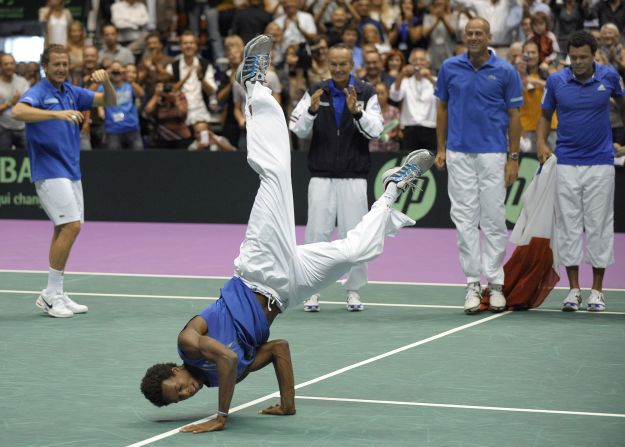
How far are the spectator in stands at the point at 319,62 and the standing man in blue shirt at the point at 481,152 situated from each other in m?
7.66

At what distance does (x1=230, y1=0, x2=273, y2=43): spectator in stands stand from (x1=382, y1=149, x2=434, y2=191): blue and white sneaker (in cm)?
1159

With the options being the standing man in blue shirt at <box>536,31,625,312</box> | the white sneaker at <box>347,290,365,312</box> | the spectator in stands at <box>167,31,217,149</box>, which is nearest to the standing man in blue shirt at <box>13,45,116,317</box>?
the white sneaker at <box>347,290,365,312</box>

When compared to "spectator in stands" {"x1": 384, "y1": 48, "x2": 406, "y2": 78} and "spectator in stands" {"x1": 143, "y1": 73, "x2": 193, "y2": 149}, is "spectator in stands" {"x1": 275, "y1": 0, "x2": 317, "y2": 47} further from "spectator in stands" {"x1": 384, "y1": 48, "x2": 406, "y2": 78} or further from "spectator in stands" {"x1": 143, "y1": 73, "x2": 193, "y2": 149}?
"spectator in stands" {"x1": 143, "y1": 73, "x2": 193, "y2": 149}

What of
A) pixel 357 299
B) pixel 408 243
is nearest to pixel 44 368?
pixel 357 299

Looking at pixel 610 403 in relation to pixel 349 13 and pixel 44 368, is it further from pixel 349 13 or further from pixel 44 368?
pixel 349 13

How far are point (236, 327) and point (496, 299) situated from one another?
4535mm

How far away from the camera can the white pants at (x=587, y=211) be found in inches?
425

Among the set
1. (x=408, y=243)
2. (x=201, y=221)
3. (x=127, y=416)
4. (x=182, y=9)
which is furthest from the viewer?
(x=182, y=9)

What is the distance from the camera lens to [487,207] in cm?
1079

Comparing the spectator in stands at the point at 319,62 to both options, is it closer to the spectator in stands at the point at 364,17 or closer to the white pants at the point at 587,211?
the spectator in stands at the point at 364,17

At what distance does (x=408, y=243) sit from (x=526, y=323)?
246 inches

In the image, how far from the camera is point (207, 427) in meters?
6.42

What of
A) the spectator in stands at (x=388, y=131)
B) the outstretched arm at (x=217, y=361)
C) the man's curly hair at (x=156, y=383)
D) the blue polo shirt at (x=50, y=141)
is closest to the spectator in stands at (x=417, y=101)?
the spectator in stands at (x=388, y=131)

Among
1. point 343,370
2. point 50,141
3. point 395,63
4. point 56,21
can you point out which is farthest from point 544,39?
point 343,370
